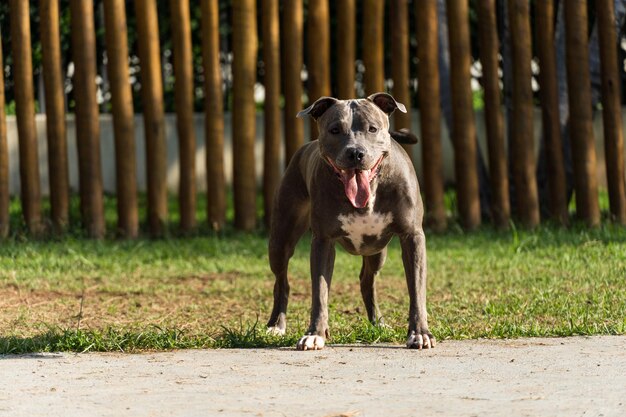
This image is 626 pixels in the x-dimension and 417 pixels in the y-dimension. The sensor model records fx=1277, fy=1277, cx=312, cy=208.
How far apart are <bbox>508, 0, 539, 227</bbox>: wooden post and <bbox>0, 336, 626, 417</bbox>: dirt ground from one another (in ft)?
15.1

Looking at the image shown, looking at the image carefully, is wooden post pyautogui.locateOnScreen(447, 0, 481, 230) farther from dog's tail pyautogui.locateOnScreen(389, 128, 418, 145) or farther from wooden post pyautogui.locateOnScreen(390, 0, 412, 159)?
dog's tail pyautogui.locateOnScreen(389, 128, 418, 145)

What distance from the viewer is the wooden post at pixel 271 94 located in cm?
1076

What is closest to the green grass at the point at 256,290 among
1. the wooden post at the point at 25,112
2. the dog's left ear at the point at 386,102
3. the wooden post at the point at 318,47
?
the wooden post at the point at 25,112

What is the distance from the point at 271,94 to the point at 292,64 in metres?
0.31

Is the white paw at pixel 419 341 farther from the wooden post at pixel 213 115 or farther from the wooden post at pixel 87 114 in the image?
the wooden post at pixel 87 114

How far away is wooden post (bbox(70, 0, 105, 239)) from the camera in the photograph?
34.3ft

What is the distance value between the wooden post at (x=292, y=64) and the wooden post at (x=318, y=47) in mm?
96

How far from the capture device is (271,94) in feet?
35.4

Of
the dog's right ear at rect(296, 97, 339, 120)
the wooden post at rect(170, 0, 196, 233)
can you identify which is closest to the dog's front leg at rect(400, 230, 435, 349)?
the dog's right ear at rect(296, 97, 339, 120)

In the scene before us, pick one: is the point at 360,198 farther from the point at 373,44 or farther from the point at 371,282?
the point at 373,44

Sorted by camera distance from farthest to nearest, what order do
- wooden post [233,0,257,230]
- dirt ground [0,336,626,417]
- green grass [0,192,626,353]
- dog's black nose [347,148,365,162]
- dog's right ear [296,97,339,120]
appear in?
1. wooden post [233,0,257,230]
2. green grass [0,192,626,353]
3. dog's right ear [296,97,339,120]
4. dog's black nose [347,148,365,162]
5. dirt ground [0,336,626,417]

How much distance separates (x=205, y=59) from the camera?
10742 millimetres

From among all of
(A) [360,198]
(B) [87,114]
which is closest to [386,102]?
(A) [360,198]

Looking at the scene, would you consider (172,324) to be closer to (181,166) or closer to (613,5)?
(181,166)
